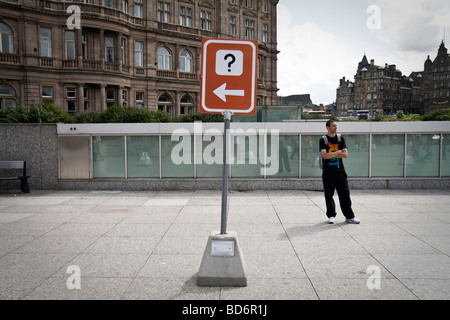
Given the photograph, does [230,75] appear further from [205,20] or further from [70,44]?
[205,20]

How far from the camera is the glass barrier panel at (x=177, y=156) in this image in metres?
12.4

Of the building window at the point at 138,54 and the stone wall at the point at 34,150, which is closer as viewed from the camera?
the stone wall at the point at 34,150

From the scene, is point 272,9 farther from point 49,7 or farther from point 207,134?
point 207,134

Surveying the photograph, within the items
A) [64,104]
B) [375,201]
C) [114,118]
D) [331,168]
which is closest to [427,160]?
[375,201]

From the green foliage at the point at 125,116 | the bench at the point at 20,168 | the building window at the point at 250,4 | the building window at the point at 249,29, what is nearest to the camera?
the bench at the point at 20,168

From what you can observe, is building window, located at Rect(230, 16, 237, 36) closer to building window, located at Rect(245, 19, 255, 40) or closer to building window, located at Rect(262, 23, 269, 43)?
building window, located at Rect(245, 19, 255, 40)

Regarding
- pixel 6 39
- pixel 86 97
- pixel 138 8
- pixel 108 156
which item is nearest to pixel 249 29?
pixel 138 8

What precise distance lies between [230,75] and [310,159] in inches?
313

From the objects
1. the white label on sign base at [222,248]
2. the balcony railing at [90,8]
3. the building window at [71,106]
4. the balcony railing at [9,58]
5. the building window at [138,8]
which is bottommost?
the white label on sign base at [222,248]

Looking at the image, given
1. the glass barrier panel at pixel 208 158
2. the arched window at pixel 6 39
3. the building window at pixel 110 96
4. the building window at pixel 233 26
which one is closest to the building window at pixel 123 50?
the building window at pixel 110 96

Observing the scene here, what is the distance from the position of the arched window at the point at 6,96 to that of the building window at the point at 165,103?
14.0 m

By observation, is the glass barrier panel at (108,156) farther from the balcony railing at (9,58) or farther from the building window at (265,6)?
the building window at (265,6)

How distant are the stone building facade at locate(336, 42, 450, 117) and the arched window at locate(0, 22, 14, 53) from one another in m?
146
